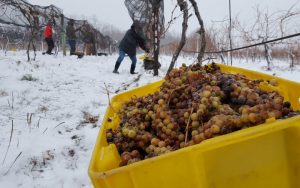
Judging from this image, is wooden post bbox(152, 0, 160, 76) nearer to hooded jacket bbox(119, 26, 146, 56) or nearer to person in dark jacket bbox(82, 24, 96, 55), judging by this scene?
hooded jacket bbox(119, 26, 146, 56)

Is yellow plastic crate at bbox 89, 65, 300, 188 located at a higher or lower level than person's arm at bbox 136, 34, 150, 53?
lower

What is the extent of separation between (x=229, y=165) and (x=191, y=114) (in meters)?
0.33

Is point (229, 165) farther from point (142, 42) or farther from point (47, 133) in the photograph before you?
point (142, 42)

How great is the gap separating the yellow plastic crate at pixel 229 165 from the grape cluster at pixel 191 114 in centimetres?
9

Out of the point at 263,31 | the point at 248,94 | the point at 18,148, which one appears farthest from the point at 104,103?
the point at 263,31

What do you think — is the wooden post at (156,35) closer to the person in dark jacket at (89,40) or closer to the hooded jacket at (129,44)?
the hooded jacket at (129,44)

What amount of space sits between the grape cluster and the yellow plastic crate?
90mm

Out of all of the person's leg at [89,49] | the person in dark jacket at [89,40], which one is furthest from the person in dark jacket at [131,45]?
the person's leg at [89,49]

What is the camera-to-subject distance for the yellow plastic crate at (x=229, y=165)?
3.25 ft

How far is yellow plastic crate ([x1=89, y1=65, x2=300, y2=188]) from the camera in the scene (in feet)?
3.25

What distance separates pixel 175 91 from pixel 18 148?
1.68 meters

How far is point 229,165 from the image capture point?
102cm

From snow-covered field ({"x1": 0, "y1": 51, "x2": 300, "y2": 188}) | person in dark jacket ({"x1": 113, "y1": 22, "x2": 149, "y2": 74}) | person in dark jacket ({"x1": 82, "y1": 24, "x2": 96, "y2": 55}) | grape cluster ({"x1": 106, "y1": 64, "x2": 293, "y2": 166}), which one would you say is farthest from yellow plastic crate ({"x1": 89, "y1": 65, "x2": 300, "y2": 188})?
person in dark jacket ({"x1": 82, "y1": 24, "x2": 96, "y2": 55})

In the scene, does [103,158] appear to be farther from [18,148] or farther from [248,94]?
[18,148]
